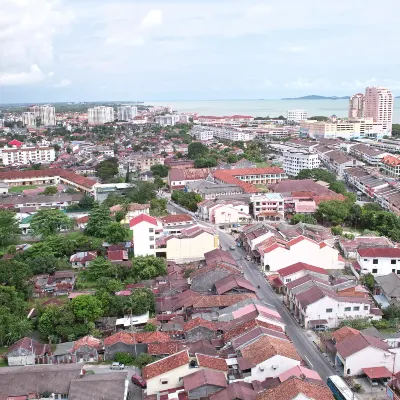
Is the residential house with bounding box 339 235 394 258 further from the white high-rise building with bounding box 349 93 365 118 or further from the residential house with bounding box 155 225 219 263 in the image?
the white high-rise building with bounding box 349 93 365 118

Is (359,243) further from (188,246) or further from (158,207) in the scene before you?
(158,207)

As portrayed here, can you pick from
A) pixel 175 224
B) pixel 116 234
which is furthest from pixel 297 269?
pixel 116 234

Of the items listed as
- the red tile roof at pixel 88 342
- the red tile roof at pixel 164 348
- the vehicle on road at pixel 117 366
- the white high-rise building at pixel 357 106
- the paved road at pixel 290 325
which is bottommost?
the paved road at pixel 290 325

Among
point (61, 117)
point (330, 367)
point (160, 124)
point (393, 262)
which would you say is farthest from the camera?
point (61, 117)

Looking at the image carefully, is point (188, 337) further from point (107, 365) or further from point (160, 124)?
point (160, 124)

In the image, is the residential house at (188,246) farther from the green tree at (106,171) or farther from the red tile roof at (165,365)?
the green tree at (106,171)

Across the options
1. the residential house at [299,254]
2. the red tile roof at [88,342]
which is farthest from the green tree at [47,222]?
the red tile roof at [88,342]

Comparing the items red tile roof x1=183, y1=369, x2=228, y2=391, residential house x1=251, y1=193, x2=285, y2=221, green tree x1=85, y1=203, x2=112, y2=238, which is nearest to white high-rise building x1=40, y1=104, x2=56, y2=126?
green tree x1=85, y1=203, x2=112, y2=238

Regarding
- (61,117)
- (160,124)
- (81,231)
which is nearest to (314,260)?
(81,231)
